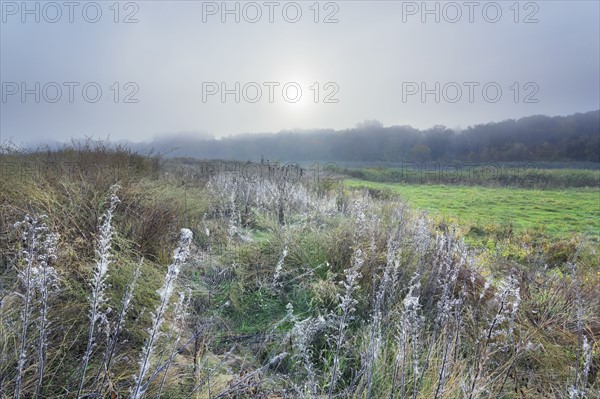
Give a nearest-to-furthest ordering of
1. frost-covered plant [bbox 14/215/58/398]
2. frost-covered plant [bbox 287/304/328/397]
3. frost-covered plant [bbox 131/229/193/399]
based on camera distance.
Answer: frost-covered plant [bbox 131/229/193/399] < frost-covered plant [bbox 14/215/58/398] < frost-covered plant [bbox 287/304/328/397]

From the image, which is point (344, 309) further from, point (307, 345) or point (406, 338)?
point (406, 338)

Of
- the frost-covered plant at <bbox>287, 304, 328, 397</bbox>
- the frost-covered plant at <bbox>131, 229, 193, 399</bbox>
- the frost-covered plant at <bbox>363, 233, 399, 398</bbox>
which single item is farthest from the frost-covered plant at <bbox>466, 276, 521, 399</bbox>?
the frost-covered plant at <bbox>131, 229, 193, 399</bbox>

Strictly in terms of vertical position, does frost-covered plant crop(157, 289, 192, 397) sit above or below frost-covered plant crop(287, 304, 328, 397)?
above

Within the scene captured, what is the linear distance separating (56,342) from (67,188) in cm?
280

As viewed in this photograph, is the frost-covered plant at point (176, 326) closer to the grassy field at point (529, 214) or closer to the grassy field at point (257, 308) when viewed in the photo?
the grassy field at point (257, 308)

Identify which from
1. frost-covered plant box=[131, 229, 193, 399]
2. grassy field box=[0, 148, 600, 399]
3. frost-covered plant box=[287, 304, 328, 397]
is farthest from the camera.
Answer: grassy field box=[0, 148, 600, 399]

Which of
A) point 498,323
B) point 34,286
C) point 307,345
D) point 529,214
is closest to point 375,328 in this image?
point 307,345

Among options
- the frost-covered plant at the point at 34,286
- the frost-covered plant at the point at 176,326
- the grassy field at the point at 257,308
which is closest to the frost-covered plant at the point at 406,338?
the grassy field at the point at 257,308

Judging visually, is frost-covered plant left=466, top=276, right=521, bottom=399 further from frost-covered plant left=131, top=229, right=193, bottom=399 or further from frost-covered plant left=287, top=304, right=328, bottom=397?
frost-covered plant left=131, top=229, right=193, bottom=399

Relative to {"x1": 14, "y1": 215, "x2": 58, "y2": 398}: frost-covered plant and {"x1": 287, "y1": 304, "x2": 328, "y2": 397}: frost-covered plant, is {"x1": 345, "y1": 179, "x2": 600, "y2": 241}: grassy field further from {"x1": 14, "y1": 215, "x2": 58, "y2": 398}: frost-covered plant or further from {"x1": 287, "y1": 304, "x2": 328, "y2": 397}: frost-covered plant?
{"x1": 14, "y1": 215, "x2": 58, "y2": 398}: frost-covered plant

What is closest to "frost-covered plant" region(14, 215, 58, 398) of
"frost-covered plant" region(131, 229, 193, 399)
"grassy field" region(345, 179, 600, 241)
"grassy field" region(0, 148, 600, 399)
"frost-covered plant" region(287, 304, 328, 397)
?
"grassy field" region(0, 148, 600, 399)

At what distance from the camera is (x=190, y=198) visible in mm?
6586

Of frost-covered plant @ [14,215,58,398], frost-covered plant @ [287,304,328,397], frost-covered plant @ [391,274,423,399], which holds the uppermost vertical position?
frost-covered plant @ [14,215,58,398]

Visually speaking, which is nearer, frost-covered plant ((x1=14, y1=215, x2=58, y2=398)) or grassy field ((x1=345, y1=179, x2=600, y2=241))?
frost-covered plant ((x1=14, y1=215, x2=58, y2=398))
